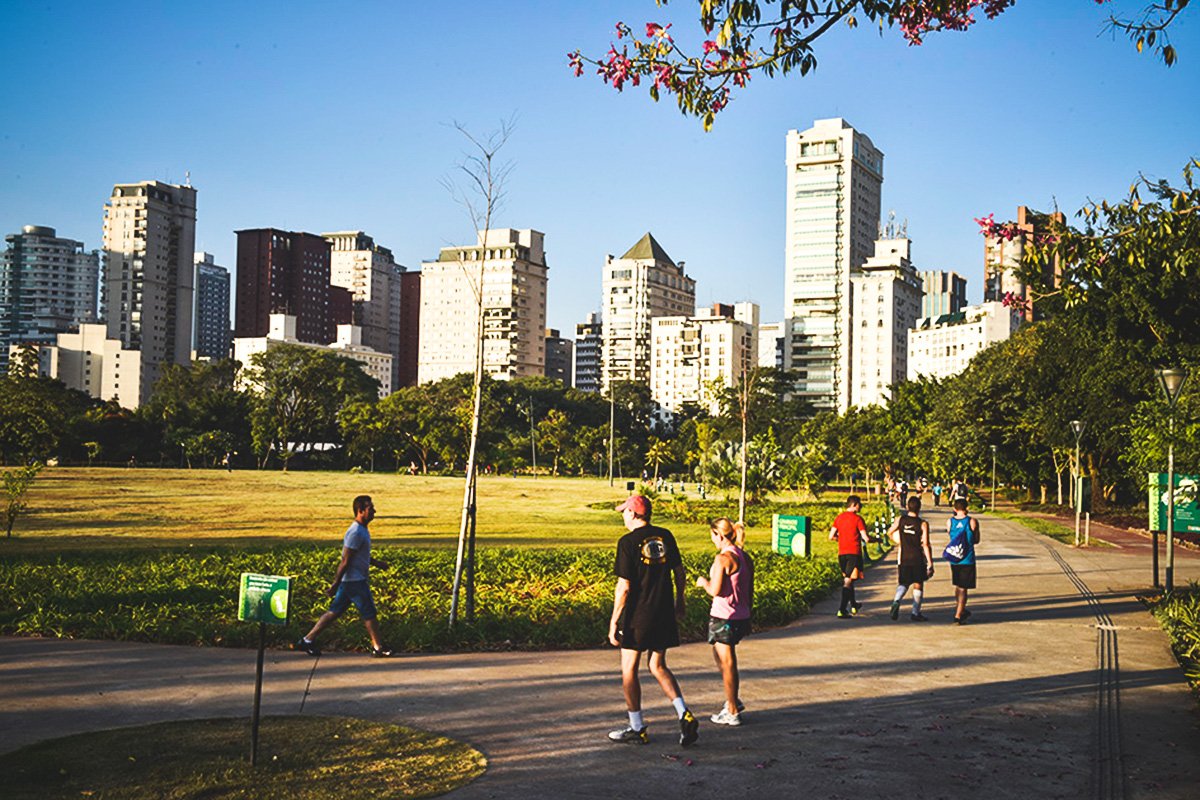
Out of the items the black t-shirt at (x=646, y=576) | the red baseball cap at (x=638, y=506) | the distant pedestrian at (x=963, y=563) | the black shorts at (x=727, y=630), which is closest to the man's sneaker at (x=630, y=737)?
the black t-shirt at (x=646, y=576)

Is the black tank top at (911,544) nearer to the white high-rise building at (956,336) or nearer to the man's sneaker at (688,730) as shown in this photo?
the man's sneaker at (688,730)

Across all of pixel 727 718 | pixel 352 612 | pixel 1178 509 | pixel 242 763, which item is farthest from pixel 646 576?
pixel 1178 509

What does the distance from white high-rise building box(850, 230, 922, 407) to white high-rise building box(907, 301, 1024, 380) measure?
21.5ft

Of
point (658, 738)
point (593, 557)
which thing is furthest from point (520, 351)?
point (658, 738)

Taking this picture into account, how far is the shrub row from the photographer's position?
1218 centimetres

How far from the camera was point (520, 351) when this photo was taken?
7795 inches

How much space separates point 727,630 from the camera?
8.70 metres

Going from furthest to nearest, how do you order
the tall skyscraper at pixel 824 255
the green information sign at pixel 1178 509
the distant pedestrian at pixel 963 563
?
the tall skyscraper at pixel 824 255
the green information sign at pixel 1178 509
the distant pedestrian at pixel 963 563

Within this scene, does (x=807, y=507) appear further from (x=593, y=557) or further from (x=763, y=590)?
(x=763, y=590)

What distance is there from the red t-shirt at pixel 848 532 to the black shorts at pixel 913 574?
0.82 m

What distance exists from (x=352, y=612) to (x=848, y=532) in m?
7.60

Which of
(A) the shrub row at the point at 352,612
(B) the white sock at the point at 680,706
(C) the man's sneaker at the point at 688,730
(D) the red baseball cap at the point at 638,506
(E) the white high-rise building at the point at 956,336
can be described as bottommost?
(A) the shrub row at the point at 352,612

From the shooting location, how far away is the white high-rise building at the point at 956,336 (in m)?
167

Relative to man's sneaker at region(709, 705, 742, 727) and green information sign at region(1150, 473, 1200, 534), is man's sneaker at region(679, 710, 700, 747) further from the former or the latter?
green information sign at region(1150, 473, 1200, 534)
